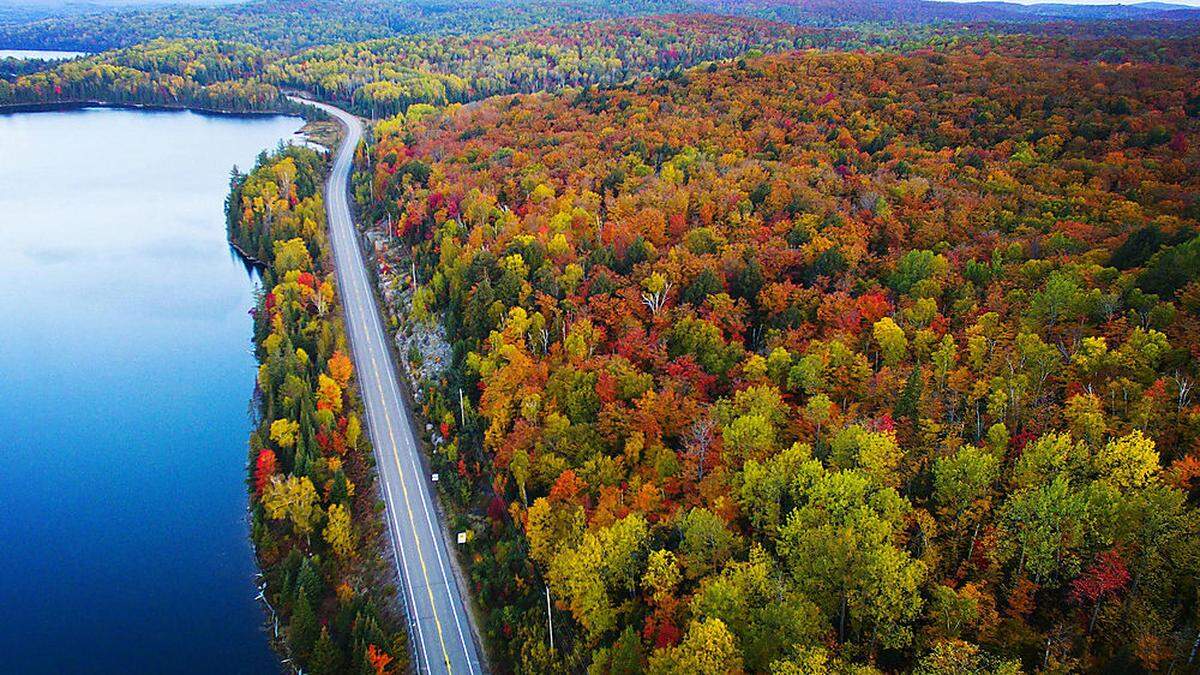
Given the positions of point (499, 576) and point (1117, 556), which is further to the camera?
point (499, 576)

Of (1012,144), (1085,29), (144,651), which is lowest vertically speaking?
(144,651)

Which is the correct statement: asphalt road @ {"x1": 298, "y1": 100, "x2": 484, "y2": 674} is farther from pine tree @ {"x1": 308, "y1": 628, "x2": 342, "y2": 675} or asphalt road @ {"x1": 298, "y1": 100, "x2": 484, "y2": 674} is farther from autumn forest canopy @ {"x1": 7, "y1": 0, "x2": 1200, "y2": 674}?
pine tree @ {"x1": 308, "y1": 628, "x2": 342, "y2": 675}

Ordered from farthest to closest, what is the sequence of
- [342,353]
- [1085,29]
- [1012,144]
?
1. [1085,29]
2. [1012,144]
3. [342,353]

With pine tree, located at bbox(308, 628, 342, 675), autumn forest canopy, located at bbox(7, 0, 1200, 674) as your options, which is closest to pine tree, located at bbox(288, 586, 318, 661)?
autumn forest canopy, located at bbox(7, 0, 1200, 674)

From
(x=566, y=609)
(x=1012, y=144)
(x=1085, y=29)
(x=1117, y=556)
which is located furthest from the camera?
(x=1085, y=29)

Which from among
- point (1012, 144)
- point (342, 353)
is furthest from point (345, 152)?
point (1012, 144)

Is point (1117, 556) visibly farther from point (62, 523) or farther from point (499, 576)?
point (62, 523)
